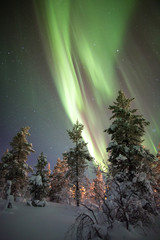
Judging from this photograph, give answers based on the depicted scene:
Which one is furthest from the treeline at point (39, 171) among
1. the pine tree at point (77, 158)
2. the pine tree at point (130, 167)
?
the pine tree at point (130, 167)

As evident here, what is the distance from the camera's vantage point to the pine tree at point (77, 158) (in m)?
16.1

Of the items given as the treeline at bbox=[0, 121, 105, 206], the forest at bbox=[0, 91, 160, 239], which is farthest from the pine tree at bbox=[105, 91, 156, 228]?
the treeline at bbox=[0, 121, 105, 206]

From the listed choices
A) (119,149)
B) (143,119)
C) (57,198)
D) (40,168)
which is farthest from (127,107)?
(57,198)

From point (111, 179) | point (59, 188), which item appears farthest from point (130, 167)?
point (59, 188)

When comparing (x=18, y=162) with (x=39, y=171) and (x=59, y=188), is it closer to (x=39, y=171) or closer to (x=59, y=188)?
(x=39, y=171)

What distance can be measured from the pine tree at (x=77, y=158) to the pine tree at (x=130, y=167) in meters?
8.02

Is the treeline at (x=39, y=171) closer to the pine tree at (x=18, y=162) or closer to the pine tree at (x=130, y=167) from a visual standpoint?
the pine tree at (x=18, y=162)

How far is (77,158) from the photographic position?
17.5 meters

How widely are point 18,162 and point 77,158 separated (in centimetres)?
848

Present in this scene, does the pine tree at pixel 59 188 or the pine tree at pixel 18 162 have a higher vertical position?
the pine tree at pixel 18 162

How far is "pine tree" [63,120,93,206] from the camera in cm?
1611

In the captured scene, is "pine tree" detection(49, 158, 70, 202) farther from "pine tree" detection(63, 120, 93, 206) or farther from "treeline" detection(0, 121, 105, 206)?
"pine tree" detection(63, 120, 93, 206)

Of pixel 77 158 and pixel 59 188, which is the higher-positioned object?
pixel 77 158

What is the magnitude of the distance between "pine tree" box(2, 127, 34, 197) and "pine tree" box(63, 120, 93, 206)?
236 inches
